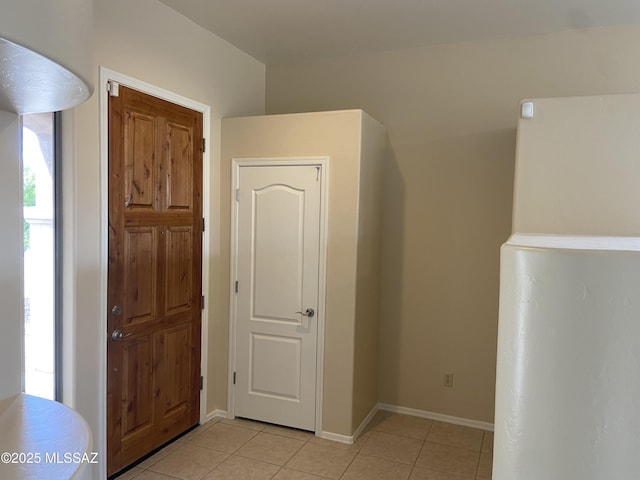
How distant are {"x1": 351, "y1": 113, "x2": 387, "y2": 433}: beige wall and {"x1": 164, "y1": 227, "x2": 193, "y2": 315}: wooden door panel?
1.20 m

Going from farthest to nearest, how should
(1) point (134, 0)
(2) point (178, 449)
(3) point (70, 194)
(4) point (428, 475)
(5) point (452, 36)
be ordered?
→ (5) point (452, 36) → (2) point (178, 449) → (4) point (428, 475) → (1) point (134, 0) → (3) point (70, 194)

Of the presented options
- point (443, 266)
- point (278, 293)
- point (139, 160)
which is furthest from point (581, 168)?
point (139, 160)

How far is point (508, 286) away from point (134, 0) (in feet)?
9.05

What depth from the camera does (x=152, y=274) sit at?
3.07 metres

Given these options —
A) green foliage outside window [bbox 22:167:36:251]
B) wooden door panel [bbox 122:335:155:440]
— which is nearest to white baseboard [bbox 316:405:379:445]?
wooden door panel [bbox 122:335:155:440]

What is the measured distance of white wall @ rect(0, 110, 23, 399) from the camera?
4.91ft

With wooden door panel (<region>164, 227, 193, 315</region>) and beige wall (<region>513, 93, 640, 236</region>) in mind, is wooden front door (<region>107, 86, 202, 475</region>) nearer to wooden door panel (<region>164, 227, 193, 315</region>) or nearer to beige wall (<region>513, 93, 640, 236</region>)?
wooden door panel (<region>164, 227, 193, 315</region>)

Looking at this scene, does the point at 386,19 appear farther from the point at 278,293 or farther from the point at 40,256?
the point at 40,256

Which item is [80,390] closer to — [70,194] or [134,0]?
[70,194]

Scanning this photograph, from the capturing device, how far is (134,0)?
281cm

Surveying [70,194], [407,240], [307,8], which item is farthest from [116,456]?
[307,8]

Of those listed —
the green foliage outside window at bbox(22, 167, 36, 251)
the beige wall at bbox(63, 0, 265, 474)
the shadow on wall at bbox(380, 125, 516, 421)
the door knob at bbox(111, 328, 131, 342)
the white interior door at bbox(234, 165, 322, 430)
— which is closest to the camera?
the green foliage outside window at bbox(22, 167, 36, 251)

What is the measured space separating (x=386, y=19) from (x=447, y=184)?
1282 mm

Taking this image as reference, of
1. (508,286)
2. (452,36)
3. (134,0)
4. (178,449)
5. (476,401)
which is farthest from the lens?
(476,401)
